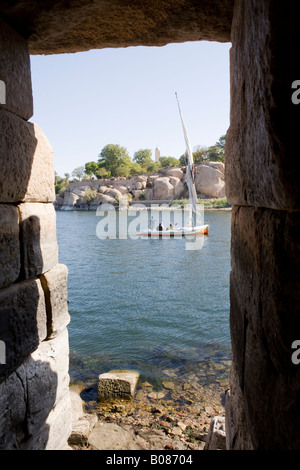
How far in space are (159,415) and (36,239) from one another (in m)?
4.40

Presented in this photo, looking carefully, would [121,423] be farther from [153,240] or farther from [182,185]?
[182,185]

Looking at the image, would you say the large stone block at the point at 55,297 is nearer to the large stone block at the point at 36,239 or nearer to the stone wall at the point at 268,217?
the large stone block at the point at 36,239

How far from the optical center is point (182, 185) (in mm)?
60219

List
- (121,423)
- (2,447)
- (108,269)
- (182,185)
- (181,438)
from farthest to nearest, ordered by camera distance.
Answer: (182,185) < (108,269) < (121,423) < (181,438) < (2,447)

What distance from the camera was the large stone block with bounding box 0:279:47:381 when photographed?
237cm

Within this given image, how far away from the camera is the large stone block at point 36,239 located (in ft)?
9.03

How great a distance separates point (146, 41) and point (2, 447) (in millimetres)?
3162

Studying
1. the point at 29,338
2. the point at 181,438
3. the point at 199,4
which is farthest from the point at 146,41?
the point at 181,438

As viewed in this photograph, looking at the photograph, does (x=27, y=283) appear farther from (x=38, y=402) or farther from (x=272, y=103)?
(x=272, y=103)

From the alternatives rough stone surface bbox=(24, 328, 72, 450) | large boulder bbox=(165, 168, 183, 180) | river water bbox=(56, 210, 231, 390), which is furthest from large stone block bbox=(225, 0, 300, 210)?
large boulder bbox=(165, 168, 183, 180)

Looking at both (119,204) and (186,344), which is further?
(119,204)

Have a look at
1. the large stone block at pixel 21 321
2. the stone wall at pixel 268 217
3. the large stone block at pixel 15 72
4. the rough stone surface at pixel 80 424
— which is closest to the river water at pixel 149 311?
the rough stone surface at pixel 80 424

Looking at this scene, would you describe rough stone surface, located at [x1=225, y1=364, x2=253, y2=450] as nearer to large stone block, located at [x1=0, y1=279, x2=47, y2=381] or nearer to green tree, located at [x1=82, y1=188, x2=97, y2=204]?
large stone block, located at [x1=0, y1=279, x2=47, y2=381]

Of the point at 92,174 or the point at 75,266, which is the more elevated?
the point at 92,174
